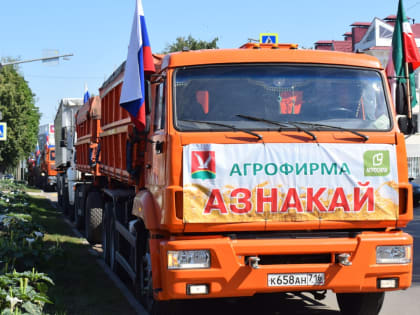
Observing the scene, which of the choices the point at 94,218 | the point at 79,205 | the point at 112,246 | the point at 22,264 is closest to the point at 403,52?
the point at 112,246

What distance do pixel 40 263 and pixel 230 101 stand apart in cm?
423

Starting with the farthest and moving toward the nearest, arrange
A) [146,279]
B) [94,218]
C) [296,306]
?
[94,218], [296,306], [146,279]

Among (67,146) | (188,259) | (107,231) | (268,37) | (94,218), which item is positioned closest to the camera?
(188,259)

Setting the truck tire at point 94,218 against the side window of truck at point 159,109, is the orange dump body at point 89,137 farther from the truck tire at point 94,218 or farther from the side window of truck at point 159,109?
the side window of truck at point 159,109

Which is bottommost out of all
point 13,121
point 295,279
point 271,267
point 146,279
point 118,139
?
point 146,279

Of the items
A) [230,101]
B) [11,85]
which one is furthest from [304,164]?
[11,85]

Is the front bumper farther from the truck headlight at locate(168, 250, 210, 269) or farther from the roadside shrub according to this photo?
the roadside shrub

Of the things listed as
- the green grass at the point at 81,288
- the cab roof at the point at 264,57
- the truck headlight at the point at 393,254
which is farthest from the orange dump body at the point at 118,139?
the truck headlight at the point at 393,254

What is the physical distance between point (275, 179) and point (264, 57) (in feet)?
4.00

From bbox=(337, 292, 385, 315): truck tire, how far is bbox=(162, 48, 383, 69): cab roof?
2184 mm

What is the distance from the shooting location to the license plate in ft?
21.8

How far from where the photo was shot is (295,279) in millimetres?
6688

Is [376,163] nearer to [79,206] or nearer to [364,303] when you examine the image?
[364,303]

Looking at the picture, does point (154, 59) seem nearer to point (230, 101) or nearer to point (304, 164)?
point (230, 101)
